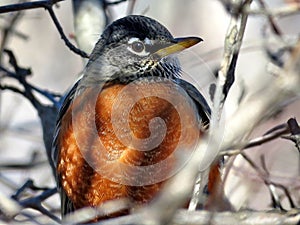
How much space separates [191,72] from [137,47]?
0.28 m

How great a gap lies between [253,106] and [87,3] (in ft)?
8.23

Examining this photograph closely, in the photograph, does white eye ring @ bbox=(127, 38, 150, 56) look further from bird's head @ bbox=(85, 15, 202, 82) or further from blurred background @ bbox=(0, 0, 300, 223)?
blurred background @ bbox=(0, 0, 300, 223)

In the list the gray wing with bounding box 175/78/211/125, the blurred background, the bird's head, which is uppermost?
the bird's head

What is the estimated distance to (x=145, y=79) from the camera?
3248mm

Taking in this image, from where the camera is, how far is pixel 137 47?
340 cm

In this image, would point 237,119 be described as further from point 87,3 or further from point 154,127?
point 87,3

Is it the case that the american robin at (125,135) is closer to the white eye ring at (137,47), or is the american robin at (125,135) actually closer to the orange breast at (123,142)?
the orange breast at (123,142)

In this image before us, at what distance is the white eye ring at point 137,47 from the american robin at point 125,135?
134mm

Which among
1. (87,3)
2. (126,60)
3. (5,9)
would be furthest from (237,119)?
(87,3)

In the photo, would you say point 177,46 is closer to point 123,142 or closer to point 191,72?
point 191,72

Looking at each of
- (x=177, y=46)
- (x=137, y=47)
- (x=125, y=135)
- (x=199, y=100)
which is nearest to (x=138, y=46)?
(x=137, y=47)

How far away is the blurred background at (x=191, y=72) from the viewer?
325 cm

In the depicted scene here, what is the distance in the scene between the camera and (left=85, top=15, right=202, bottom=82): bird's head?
3271mm

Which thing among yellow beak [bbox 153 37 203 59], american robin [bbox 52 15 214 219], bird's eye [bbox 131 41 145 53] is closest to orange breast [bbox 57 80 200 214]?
american robin [bbox 52 15 214 219]
